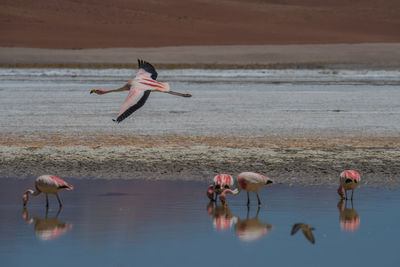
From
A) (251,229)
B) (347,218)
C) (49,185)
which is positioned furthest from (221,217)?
(49,185)

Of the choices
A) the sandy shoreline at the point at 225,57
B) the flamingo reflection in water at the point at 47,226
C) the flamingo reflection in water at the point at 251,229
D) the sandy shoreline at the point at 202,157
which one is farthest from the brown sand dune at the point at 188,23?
the flamingo reflection in water at the point at 251,229

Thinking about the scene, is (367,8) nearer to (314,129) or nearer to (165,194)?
(314,129)

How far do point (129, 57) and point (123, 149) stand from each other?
42.2 meters

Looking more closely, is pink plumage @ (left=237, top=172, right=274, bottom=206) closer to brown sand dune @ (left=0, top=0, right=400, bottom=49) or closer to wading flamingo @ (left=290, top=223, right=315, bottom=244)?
wading flamingo @ (left=290, top=223, right=315, bottom=244)

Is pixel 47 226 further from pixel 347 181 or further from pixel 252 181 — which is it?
pixel 347 181

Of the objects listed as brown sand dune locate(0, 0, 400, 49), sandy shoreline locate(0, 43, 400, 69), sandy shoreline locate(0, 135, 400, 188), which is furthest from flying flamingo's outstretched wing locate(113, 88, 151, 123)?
brown sand dune locate(0, 0, 400, 49)

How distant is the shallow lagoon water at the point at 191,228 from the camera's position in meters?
6.81

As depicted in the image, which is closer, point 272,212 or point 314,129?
point 272,212

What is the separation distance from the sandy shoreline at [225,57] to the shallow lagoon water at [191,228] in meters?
34.7

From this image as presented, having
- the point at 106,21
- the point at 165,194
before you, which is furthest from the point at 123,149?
the point at 106,21

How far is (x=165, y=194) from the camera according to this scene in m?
9.77

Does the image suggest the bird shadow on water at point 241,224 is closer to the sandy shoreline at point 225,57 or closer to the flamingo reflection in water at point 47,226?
the flamingo reflection in water at point 47,226

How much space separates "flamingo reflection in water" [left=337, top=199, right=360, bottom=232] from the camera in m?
7.99

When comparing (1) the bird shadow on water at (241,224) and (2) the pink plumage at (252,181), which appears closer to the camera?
(1) the bird shadow on water at (241,224)
